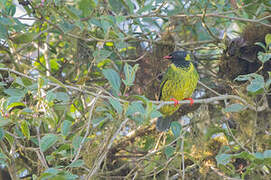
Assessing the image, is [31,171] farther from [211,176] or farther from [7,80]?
[211,176]

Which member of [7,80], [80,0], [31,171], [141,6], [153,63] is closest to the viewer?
[80,0]

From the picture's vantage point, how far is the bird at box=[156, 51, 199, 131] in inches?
110

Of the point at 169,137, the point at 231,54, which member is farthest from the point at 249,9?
the point at 169,137

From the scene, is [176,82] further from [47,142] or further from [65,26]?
[47,142]

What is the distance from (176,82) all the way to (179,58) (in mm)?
206

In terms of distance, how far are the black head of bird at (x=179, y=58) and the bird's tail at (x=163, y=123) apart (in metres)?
0.46

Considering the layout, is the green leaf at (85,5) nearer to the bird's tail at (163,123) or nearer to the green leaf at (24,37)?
the green leaf at (24,37)

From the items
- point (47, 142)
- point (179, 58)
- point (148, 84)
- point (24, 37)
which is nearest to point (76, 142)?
point (47, 142)

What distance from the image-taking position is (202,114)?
282 centimetres

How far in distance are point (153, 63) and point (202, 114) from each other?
591 mm

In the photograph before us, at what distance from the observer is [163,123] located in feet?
9.23

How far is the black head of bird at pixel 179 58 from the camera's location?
2.88 m

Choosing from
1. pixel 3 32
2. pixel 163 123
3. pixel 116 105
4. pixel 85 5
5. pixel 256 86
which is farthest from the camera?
pixel 163 123

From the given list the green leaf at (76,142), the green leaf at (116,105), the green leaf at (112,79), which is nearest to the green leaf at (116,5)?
the green leaf at (112,79)
